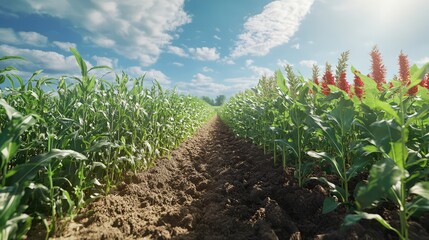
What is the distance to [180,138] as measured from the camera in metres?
6.98

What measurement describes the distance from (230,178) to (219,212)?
1180mm

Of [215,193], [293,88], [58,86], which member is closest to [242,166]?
[215,193]

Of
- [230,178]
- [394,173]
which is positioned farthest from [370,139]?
[230,178]

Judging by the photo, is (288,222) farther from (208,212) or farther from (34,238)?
(34,238)

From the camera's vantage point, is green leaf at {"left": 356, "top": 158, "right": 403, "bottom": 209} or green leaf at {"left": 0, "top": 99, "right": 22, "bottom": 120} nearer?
green leaf at {"left": 356, "top": 158, "right": 403, "bottom": 209}

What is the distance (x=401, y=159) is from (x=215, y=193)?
1910 mm

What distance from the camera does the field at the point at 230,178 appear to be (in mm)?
1647

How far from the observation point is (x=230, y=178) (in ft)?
12.3

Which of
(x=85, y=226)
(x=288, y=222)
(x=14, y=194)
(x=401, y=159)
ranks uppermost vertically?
(x=401, y=159)

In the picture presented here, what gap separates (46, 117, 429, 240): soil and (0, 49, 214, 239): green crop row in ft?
0.85

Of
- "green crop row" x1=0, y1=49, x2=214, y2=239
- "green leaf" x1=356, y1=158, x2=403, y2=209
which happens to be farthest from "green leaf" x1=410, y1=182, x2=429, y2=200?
"green crop row" x1=0, y1=49, x2=214, y2=239

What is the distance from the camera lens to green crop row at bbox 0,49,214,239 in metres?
1.61

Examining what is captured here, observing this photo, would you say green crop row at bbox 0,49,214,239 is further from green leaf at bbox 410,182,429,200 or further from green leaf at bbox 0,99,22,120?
green leaf at bbox 410,182,429,200

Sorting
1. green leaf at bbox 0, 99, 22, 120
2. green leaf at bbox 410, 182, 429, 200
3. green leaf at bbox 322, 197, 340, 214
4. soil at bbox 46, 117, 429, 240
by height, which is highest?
green leaf at bbox 0, 99, 22, 120
